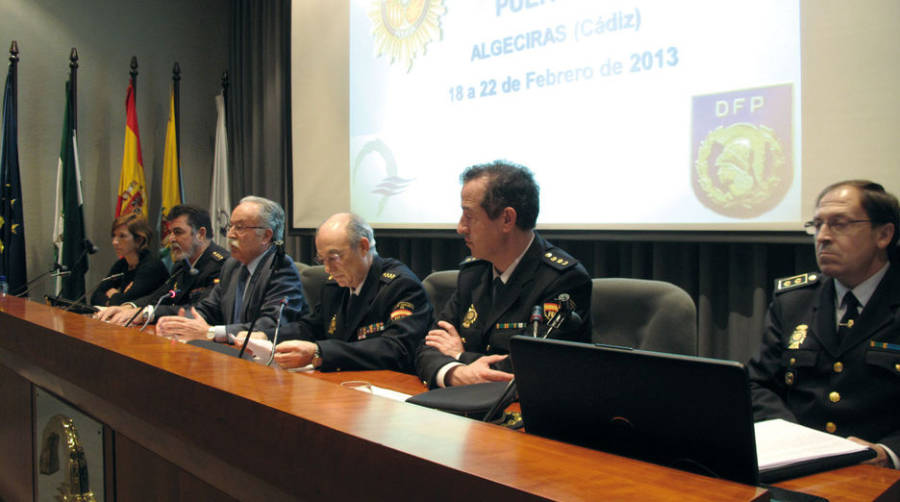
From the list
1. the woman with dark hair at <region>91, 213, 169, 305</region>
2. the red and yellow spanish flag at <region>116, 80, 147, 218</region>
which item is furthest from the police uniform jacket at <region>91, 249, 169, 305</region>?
the red and yellow spanish flag at <region>116, 80, 147, 218</region>

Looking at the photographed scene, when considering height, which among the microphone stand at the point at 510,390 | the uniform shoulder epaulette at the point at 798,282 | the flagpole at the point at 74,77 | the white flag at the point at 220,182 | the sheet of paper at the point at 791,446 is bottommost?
the sheet of paper at the point at 791,446

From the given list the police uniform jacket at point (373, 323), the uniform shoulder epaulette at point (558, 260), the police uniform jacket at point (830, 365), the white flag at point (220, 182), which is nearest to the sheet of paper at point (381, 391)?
the police uniform jacket at point (373, 323)

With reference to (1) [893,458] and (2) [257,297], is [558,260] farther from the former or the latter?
(2) [257,297]

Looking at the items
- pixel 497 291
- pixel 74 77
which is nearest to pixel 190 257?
pixel 74 77

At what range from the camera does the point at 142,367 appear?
136 cm

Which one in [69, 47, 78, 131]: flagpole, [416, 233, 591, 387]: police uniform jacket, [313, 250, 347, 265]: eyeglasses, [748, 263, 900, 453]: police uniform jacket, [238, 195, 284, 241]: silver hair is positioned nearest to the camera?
[748, 263, 900, 453]: police uniform jacket

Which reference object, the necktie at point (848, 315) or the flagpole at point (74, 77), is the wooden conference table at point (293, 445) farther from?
the flagpole at point (74, 77)

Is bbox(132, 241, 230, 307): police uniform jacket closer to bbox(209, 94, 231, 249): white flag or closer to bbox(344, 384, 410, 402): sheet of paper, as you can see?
bbox(209, 94, 231, 249): white flag

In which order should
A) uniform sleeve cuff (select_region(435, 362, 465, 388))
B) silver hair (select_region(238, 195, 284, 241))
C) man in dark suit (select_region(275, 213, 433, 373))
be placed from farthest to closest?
silver hair (select_region(238, 195, 284, 241))
man in dark suit (select_region(275, 213, 433, 373))
uniform sleeve cuff (select_region(435, 362, 465, 388))

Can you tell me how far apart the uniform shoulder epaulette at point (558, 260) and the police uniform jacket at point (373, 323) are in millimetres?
526

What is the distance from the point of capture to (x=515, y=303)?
2006 millimetres

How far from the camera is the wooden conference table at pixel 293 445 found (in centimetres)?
73

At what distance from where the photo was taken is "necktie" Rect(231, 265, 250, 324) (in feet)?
9.70

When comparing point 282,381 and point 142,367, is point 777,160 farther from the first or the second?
point 142,367
